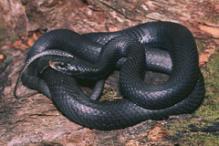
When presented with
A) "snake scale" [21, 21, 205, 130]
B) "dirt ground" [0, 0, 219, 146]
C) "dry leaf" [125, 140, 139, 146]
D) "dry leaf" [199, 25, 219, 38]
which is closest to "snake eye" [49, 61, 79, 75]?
"snake scale" [21, 21, 205, 130]

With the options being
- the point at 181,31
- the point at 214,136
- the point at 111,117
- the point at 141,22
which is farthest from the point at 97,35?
the point at 214,136

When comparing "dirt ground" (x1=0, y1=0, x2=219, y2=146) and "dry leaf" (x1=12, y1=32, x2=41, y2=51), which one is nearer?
"dirt ground" (x1=0, y1=0, x2=219, y2=146)

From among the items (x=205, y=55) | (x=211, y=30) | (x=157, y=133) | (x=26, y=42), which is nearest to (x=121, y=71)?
(x=157, y=133)

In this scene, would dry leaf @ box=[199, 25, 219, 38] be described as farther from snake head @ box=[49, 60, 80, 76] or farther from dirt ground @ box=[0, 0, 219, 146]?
snake head @ box=[49, 60, 80, 76]

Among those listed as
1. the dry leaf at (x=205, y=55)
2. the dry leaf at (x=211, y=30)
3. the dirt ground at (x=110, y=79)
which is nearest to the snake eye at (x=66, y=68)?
the dirt ground at (x=110, y=79)

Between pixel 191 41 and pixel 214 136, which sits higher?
pixel 191 41

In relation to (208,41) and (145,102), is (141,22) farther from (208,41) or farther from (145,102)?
(145,102)

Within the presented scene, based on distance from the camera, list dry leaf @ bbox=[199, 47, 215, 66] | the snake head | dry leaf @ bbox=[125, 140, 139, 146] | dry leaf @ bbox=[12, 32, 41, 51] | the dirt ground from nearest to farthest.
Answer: dry leaf @ bbox=[125, 140, 139, 146] < the dirt ground < the snake head < dry leaf @ bbox=[199, 47, 215, 66] < dry leaf @ bbox=[12, 32, 41, 51]
